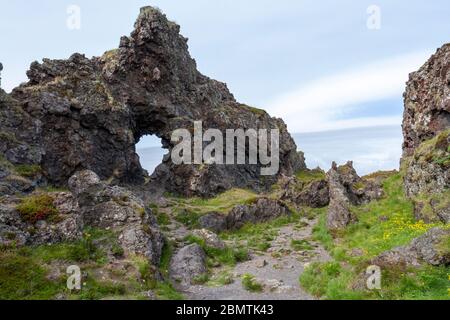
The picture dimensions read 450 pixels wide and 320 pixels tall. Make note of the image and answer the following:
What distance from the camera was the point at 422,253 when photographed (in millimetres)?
20859

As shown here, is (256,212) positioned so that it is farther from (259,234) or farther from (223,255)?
(223,255)

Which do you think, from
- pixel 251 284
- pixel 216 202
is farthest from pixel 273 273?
pixel 216 202

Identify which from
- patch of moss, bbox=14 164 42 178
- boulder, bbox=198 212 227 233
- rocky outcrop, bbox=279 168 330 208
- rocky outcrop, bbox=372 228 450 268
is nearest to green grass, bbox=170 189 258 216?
boulder, bbox=198 212 227 233

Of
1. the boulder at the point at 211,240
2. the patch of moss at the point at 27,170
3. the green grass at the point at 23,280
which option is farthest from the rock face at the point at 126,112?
the green grass at the point at 23,280

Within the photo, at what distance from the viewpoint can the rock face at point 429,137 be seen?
101 feet

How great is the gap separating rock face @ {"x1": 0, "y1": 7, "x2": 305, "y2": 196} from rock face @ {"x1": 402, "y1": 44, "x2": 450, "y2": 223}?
102ft

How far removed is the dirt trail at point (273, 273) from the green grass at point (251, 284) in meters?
0.25

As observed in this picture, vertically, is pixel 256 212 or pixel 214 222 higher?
pixel 256 212

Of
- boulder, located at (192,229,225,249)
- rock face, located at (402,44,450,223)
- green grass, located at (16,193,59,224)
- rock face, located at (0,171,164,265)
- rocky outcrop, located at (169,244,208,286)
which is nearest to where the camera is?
rock face, located at (0,171,164,265)

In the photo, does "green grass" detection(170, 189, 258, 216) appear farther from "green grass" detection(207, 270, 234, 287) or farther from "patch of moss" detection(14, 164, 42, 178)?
"green grass" detection(207, 270, 234, 287)

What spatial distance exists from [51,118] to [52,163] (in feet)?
20.8

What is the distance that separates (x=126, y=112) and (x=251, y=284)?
44.9 m

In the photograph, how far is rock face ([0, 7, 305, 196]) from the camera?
54031 mm

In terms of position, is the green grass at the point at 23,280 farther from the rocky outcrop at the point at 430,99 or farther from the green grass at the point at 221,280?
the rocky outcrop at the point at 430,99
